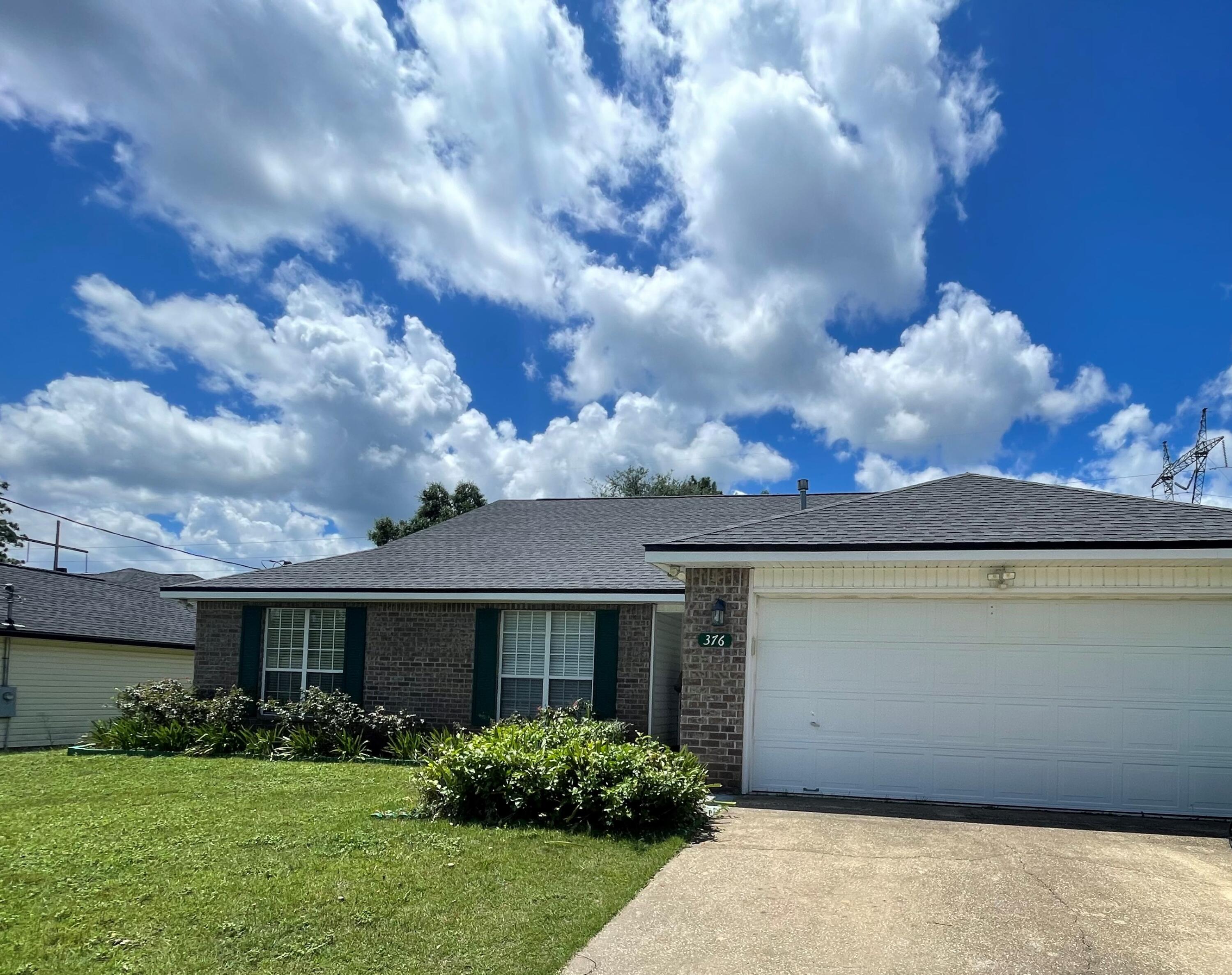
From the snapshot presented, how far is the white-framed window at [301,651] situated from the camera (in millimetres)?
15469

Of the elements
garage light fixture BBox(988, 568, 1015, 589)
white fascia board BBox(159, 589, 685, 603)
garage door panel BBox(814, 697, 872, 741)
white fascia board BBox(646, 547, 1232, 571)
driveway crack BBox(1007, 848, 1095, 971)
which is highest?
white fascia board BBox(646, 547, 1232, 571)

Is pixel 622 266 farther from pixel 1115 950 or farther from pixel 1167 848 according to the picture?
pixel 1115 950

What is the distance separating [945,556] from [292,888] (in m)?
6.86

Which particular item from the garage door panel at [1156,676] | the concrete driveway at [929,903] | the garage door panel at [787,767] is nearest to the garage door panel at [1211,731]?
the garage door panel at [1156,676]

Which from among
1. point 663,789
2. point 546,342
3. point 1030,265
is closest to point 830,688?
point 663,789

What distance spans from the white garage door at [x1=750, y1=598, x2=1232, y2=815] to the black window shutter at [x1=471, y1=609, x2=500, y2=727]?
16.8ft

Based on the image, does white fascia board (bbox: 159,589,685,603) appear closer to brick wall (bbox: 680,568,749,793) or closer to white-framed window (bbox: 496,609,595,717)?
white-framed window (bbox: 496,609,595,717)

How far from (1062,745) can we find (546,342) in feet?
42.1

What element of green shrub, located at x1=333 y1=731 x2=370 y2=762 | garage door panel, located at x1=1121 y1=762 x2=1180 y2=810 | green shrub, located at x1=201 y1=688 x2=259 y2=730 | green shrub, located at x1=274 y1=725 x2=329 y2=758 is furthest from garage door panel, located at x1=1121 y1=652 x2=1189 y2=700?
green shrub, located at x1=201 y1=688 x2=259 y2=730

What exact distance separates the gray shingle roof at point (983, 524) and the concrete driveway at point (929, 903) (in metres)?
2.73

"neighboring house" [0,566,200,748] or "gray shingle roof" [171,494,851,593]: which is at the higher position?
"gray shingle roof" [171,494,851,593]

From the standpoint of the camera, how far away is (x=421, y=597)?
575 inches

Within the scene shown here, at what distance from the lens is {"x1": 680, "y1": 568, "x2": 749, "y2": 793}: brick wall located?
1049cm

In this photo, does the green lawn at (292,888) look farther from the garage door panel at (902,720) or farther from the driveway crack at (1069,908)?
the garage door panel at (902,720)
